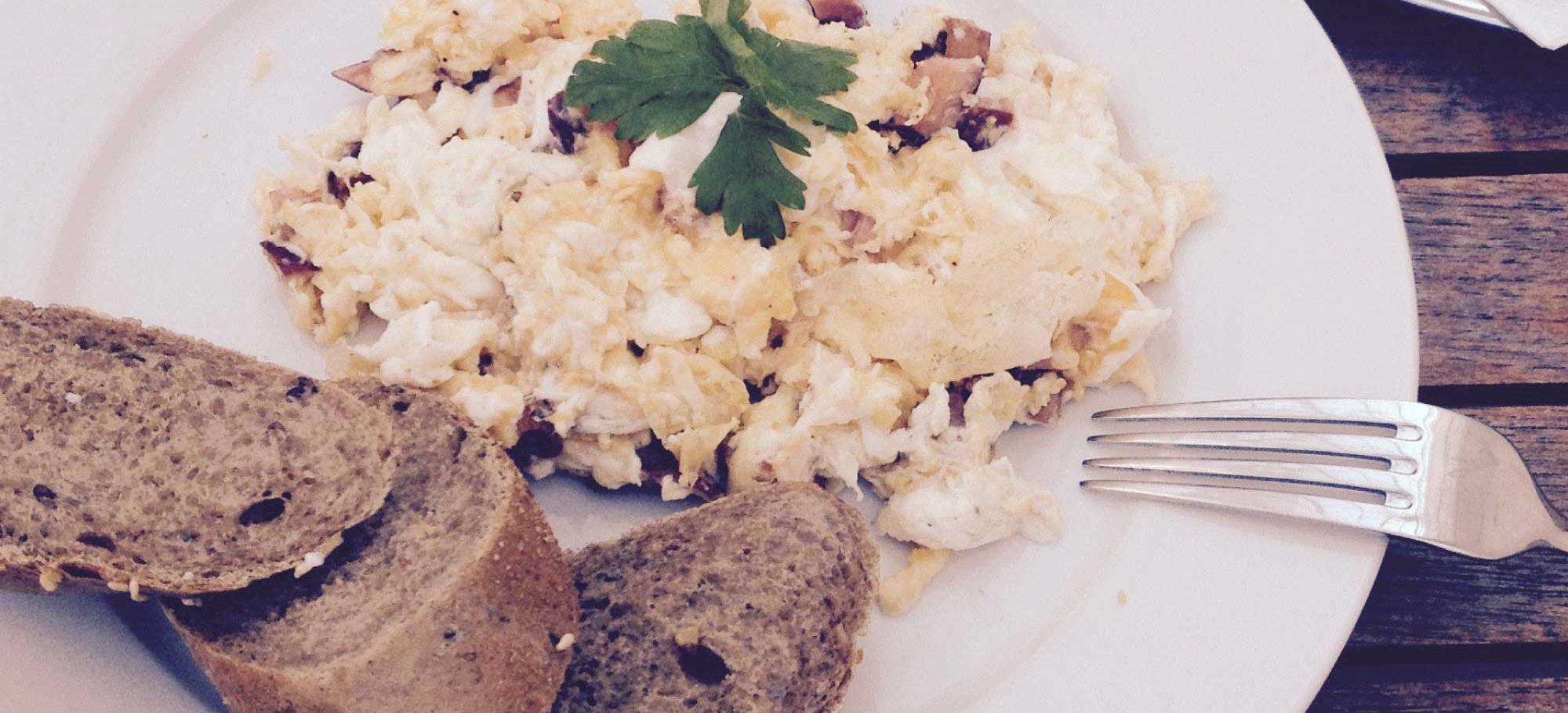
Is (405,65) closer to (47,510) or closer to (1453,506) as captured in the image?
(47,510)

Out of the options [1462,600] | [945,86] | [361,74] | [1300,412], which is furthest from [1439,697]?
[361,74]

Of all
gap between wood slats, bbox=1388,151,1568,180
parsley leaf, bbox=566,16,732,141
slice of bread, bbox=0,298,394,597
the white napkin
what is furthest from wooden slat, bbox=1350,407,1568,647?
slice of bread, bbox=0,298,394,597

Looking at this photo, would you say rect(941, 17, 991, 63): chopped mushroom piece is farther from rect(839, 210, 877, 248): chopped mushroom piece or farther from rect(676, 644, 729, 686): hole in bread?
rect(676, 644, 729, 686): hole in bread

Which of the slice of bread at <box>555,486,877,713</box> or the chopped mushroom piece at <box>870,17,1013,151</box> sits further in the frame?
the chopped mushroom piece at <box>870,17,1013,151</box>

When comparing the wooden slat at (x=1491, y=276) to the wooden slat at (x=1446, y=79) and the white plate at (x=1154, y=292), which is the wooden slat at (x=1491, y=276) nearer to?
the wooden slat at (x=1446, y=79)

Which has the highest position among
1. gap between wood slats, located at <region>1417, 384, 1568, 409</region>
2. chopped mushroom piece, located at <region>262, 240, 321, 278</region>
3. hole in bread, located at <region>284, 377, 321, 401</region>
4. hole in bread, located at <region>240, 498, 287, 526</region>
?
gap between wood slats, located at <region>1417, 384, 1568, 409</region>

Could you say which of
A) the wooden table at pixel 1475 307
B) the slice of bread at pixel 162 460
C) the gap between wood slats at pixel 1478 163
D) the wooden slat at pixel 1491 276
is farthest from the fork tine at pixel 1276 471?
the slice of bread at pixel 162 460
